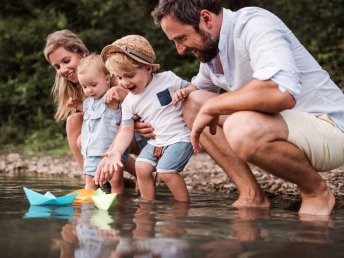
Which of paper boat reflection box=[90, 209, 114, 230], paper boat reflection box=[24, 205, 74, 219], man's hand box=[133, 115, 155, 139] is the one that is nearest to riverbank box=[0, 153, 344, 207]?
man's hand box=[133, 115, 155, 139]

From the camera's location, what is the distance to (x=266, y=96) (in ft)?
9.64

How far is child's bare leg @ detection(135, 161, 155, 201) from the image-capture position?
12.9 feet

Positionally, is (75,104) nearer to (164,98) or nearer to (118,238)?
(164,98)

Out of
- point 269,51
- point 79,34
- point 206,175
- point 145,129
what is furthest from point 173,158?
point 79,34

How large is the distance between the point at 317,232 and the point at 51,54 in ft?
10.1

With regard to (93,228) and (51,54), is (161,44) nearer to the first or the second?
(51,54)

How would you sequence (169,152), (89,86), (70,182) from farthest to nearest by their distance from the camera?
(70,182), (89,86), (169,152)

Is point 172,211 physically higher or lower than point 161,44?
lower

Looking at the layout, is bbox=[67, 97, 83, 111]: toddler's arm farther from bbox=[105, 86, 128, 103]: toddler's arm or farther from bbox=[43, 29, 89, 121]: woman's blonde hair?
bbox=[105, 86, 128, 103]: toddler's arm

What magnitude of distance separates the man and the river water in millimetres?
276

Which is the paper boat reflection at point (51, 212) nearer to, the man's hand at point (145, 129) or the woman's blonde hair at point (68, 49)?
the man's hand at point (145, 129)

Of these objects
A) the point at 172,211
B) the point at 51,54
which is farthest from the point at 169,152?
the point at 51,54

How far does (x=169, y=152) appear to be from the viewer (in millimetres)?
3879

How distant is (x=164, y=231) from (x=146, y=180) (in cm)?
150
